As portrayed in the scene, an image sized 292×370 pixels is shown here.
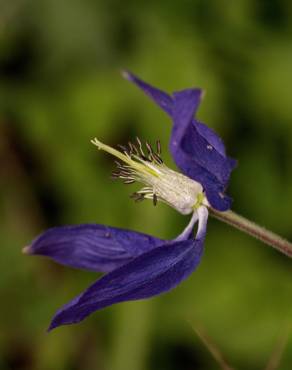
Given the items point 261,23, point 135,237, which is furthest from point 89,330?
point 135,237

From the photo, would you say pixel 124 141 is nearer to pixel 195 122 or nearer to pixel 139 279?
pixel 195 122

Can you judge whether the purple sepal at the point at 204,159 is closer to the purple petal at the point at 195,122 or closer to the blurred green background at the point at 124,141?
the purple petal at the point at 195,122

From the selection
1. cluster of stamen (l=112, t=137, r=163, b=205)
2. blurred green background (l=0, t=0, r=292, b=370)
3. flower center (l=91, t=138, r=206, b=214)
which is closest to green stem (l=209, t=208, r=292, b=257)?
flower center (l=91, t=138, r=206, b=214)

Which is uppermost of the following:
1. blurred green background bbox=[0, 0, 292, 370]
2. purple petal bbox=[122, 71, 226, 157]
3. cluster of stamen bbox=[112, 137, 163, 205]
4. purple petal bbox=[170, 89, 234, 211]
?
purple petal bbox=[122, 71, 226, 157]

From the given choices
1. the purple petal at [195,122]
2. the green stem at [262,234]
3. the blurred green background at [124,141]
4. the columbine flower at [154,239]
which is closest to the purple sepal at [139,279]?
the columbine flower at [154,239]

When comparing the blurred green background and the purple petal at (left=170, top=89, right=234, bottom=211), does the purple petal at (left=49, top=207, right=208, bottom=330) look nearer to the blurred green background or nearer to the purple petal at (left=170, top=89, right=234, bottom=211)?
the purple petal at (left=170, top=89, right=234, bottom=211)

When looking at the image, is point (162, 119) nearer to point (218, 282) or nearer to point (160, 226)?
point (160, 226)
